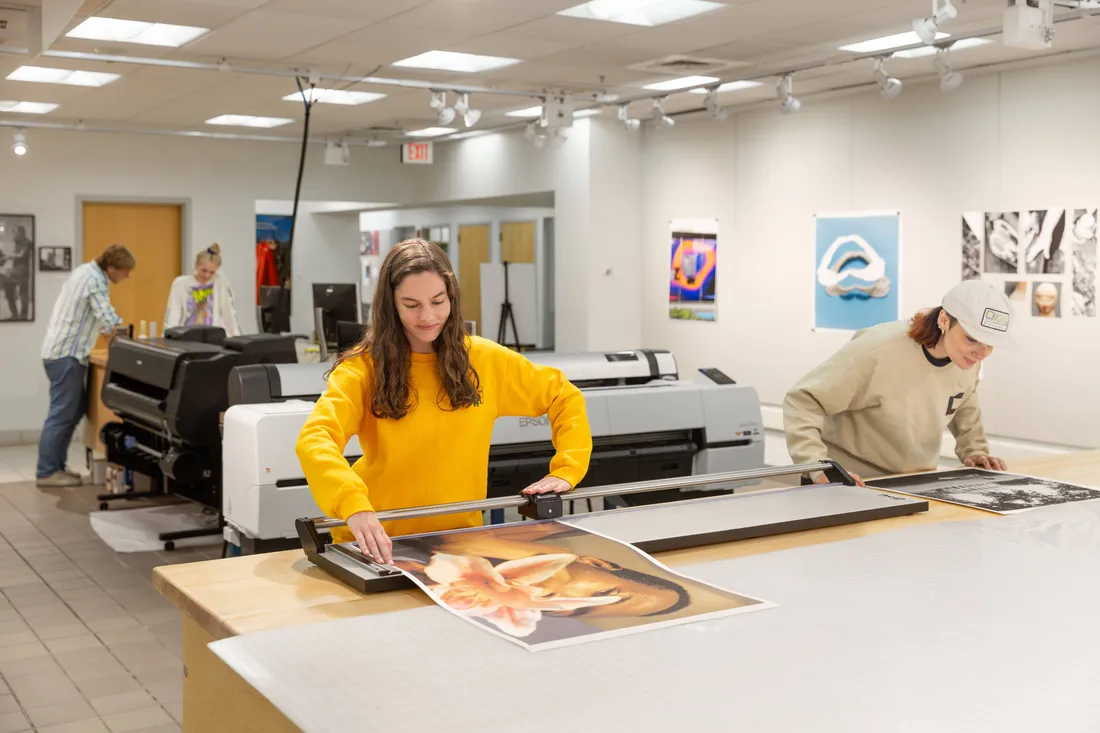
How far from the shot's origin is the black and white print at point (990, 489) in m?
2.52

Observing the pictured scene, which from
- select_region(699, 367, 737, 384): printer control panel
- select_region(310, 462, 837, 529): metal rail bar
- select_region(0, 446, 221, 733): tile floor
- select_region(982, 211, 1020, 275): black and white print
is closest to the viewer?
select_region(310, 462, 837, 529): metal rail bar

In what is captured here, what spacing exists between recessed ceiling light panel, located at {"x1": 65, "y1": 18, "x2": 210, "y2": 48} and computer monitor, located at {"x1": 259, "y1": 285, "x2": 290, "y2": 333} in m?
1.71

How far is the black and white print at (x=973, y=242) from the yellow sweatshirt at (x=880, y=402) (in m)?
4.15

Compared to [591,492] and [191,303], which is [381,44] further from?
[591,492]

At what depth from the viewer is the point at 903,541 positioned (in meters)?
2.15

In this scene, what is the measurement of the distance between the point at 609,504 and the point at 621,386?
56 cm

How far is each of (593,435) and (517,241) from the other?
6627mm

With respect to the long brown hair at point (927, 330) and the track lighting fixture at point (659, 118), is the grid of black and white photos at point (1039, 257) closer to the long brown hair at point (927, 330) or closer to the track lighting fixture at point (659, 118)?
the track lighting fixture at point (659, 118)

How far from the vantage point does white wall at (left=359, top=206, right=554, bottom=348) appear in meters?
10.3

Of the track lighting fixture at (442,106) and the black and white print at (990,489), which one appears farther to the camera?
the track lighting fixture at (442,106)

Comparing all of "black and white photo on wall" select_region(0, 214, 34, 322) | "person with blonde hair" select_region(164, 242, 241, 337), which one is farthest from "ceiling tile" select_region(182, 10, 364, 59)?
"black and white photo on wall" select_region(0, 214, 34, 322)

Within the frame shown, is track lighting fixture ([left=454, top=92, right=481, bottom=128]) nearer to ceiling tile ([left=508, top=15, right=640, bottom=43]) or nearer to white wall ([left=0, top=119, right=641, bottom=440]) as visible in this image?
ceiling tile ([left=508, top=15, right=640, bottom=43])

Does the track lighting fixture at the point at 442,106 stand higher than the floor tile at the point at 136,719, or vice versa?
the track lighting fixture at the point at 442,106

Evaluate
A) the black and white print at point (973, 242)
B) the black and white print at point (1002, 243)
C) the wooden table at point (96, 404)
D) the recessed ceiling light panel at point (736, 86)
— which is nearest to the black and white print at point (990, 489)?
the black and white print at point (1002, 243)
